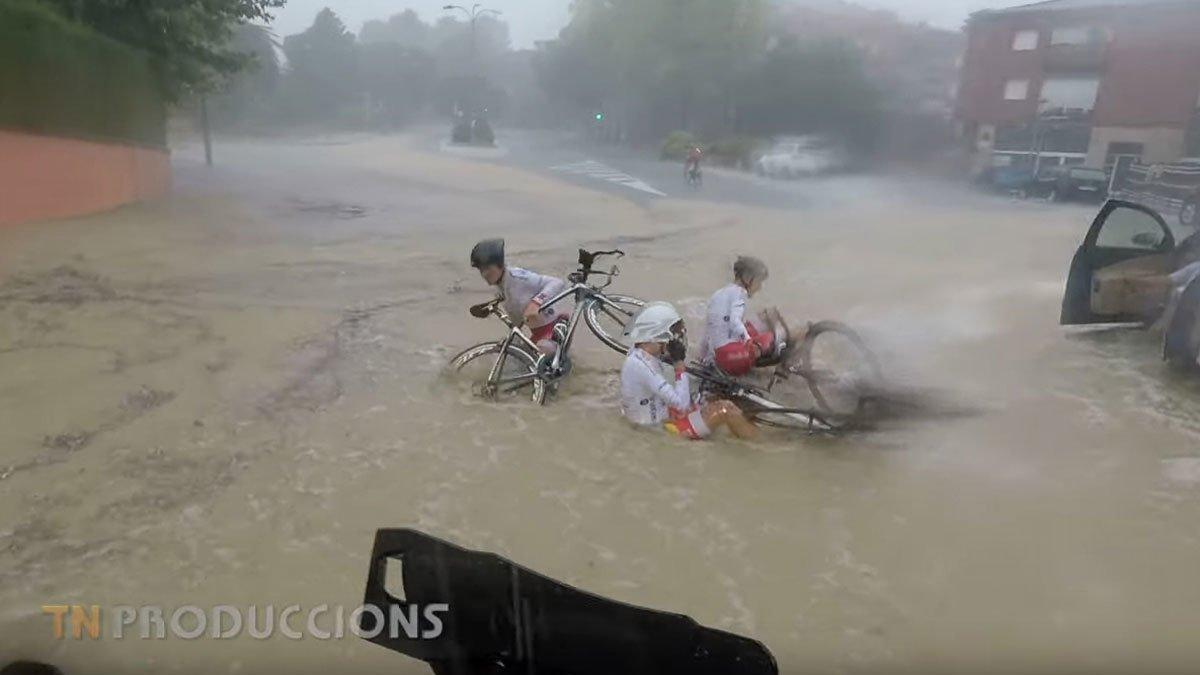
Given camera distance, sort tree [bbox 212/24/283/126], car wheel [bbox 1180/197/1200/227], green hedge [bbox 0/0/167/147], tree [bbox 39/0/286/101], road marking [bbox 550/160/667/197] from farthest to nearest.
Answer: tree [bbox 39/0/286/101] < tree [bbox 212/24/283/126] < green hedge [bbox 0/0/167/147] < road marking [bbox 550/160/667/197] < car wheel [bbox 1180/197/1200/227]

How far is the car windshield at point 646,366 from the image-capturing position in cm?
221

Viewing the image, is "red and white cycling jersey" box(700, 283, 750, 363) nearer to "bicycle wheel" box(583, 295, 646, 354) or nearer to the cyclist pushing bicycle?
the cyclist pushing bicycle

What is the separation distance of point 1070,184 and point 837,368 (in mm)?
1448

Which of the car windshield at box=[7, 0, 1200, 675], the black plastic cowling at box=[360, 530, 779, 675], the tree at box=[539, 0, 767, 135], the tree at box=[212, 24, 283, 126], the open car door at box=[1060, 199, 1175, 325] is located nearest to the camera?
the black plastic cowling at box=[360, 530, 779, 675]

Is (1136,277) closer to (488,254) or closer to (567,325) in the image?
(567,325)

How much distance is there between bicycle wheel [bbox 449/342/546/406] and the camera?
4082mm

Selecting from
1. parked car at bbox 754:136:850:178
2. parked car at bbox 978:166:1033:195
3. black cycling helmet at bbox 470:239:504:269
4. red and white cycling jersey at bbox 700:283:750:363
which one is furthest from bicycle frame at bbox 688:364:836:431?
parked car at bbox 978:166:1033:195

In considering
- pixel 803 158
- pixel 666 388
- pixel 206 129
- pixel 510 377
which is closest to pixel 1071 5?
pixel 803 158

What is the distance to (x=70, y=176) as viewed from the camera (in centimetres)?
620

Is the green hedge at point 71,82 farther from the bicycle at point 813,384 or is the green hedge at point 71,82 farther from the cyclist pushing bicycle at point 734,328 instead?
the bicycle at point 813,384

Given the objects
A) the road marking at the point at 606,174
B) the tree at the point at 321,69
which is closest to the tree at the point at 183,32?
the tree at the point at 321,69

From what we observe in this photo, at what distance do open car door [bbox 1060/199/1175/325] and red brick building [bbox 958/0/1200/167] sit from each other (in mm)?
579

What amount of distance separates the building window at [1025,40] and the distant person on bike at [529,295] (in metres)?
2.32

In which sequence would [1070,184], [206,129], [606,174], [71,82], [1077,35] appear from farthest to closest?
1. [206,129]
2. [71,82]
3. [606,174]
4. [1070,184]
5. [1077,35]
